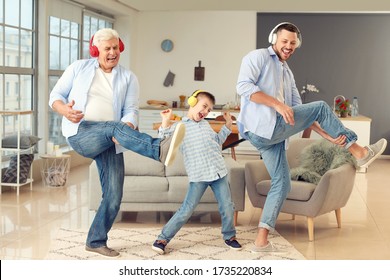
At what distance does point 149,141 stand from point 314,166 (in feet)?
7.59

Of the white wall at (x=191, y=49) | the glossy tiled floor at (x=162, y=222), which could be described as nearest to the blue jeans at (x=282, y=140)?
the glossy tiled floor at (x=162, y=222)

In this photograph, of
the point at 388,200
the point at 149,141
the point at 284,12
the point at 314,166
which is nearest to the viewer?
the point at 149,141

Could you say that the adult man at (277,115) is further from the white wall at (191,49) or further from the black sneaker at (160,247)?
the white wall at (191,49)

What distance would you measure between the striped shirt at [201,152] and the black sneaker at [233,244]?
573mm

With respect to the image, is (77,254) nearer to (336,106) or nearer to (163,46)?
(336,106)

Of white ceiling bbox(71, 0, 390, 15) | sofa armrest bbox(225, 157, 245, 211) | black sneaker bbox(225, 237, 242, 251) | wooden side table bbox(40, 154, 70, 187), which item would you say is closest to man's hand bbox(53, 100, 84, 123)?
black sneaker bbox(225, 237, 242, 251)

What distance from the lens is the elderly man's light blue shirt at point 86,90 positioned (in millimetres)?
4414

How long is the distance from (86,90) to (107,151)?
1.52 ft

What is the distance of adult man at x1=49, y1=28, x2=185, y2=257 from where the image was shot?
4.21 m

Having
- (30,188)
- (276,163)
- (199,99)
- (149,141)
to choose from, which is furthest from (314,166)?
(30,188)

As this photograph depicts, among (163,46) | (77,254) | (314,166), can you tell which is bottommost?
(77,254)

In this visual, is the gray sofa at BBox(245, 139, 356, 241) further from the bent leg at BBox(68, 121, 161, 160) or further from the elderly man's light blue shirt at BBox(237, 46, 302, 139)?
the bent leg at BBox(68, 121, 161, 160)

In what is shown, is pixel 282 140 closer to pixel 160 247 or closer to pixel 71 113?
pixel 160 247

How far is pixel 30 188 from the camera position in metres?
7.76
